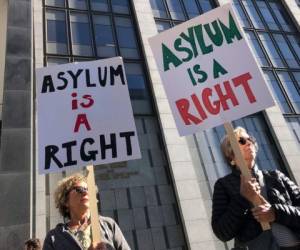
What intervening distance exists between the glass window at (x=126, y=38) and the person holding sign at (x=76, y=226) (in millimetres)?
10088

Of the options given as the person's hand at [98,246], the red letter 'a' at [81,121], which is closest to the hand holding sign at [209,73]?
the red letter 'a' at [81,121]

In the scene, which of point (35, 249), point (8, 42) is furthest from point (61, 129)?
point (8, 42)

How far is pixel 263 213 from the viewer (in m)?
2.89

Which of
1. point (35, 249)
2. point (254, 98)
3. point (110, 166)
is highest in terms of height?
point (110, 166)

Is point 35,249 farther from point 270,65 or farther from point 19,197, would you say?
point 270,65

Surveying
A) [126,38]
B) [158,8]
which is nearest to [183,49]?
[126,38]

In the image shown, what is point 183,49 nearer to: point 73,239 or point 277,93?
point 73,239

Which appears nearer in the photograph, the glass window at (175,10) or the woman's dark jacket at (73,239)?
the woman's dark jacket at (73,239)

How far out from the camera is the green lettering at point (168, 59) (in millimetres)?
4332

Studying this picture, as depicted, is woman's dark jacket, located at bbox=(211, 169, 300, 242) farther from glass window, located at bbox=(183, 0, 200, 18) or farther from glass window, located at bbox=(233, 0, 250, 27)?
glass window, located at bbox=(233, 0, 250, 27)

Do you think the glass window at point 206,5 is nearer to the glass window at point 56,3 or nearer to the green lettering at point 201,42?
the glass window at point 56,3

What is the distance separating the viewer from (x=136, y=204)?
33.1 feet

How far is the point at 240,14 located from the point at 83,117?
46.4 feet

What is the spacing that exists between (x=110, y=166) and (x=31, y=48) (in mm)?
4426
